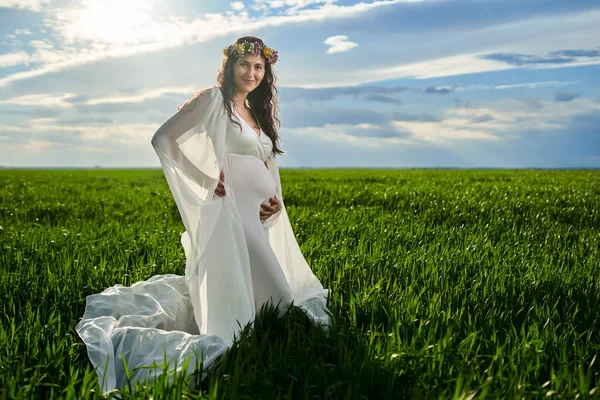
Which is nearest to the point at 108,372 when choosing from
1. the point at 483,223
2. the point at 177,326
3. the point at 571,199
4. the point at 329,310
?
the point at 177,326

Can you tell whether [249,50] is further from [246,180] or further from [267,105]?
[246,180]

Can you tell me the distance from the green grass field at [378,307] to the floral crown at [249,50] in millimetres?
2294

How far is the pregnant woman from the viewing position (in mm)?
4254

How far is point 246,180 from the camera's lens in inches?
191

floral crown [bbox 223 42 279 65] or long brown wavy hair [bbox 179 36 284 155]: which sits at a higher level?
floral crown [bbox 223 42 279 65]

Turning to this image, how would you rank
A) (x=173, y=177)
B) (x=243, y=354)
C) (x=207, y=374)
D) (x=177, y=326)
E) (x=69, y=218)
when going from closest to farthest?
(x=207, y=374) → (x=243, y=354) → (x=173, y=177) → (x=177, y=326) → (x=69, y=218)

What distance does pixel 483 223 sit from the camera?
35.0ft

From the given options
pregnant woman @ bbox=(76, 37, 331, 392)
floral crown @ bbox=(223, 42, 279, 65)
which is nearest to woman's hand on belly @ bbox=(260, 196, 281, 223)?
pregnant woman @ bbox=(76, 37, 331, 392)

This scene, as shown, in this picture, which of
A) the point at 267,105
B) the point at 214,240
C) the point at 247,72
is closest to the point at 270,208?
the point at 214,240

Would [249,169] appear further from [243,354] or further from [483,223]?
[483,223]

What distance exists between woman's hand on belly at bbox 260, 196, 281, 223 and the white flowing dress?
0.12 m

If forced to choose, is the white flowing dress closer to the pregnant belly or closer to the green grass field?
the pregnant belly

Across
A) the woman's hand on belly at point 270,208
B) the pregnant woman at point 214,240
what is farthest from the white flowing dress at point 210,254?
the woman's hand on belly at point 270,208

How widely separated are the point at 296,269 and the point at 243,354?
181 cm
